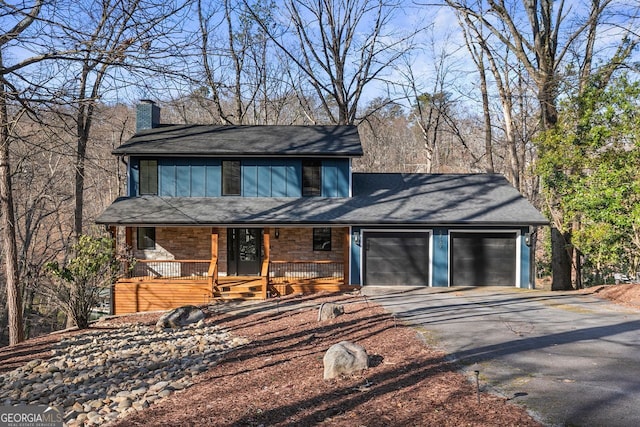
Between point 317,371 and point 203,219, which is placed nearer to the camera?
point 317,371

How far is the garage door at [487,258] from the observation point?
1570cm

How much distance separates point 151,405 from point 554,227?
14.9 meters

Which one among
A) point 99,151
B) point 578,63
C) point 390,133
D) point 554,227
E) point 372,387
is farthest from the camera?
point 390,133

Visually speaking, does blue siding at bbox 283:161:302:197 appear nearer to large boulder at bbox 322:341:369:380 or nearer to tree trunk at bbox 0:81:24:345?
tree trunk at bbox 0:81:24:345

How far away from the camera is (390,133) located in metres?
50.7

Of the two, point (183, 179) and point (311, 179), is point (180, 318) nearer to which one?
point (183, 179)

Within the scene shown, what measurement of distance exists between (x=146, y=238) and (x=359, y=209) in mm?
7838

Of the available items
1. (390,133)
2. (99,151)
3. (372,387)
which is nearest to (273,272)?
(372,387)

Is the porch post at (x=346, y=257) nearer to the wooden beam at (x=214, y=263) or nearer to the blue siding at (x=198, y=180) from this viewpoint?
the wooden beam at (x=214, y=263)

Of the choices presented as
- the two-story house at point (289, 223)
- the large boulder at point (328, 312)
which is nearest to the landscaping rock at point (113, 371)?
the large boulder at point (328, 312)

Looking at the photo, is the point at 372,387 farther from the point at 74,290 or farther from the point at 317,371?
the point at 74,290

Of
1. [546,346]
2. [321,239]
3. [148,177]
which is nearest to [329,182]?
[321,239]

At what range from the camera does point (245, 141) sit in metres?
17.3

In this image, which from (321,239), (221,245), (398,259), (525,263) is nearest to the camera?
(525,263)
